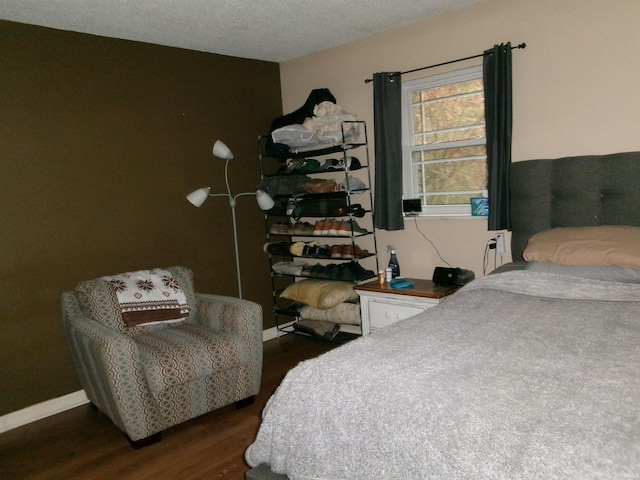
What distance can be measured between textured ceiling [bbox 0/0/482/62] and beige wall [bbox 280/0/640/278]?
18cm

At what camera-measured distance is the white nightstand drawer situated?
3270 millimetres

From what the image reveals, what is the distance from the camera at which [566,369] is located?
4.49ft

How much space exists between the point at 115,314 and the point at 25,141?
125cm

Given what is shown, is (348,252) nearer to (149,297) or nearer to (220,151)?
(220,151)

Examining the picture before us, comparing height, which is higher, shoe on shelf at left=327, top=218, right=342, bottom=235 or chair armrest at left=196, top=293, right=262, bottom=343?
shoe on shelf at left=327, top=218, right=342, bottom=235

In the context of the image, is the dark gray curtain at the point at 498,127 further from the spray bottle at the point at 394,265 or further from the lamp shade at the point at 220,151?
the lamp shade at the point at 220,151

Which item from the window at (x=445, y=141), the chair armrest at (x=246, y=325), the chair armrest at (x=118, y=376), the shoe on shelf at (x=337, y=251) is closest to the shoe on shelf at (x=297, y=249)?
the shoe on shelf at (x=337, y=251)

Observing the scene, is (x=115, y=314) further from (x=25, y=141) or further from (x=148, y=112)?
(x=148, y=112)

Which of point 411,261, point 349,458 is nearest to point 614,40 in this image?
point 411,261

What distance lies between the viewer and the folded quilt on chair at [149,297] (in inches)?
117

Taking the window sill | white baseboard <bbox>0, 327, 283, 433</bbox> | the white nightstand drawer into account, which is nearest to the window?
the window sill

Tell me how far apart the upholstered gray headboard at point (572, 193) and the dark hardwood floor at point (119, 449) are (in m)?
2.01

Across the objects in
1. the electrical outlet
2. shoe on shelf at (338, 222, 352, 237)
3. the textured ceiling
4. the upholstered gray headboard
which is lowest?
the electrical outlet

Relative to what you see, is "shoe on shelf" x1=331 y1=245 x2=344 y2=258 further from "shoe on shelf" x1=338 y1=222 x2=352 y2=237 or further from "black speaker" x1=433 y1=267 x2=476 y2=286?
"black speaker" x1=433 y1=267 x2=476 y2=286
